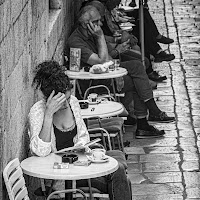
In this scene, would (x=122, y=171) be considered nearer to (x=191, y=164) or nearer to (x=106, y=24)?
(x=191, y=164)

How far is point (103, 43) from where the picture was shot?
10.1 meters

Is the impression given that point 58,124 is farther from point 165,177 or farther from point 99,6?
point 99,6

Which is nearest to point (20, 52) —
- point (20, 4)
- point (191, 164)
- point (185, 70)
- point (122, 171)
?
point (20, 4)

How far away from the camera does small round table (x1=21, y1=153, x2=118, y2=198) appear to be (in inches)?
225

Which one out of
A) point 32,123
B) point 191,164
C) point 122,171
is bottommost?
point 191,164

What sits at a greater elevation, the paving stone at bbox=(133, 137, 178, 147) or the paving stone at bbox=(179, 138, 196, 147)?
the paving stone at bbox=(179, 138, 196, 147)

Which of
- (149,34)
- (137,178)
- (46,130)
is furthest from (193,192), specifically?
(149,34)

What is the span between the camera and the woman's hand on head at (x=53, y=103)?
6316 millimetres

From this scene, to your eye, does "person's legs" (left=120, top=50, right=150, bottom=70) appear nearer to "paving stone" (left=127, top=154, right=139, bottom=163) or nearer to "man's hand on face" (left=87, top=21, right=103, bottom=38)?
"man's hand on face" (left=87, top=21, right=103, bottom=38)

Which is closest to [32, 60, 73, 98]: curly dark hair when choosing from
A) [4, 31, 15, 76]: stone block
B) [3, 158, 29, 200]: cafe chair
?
[4, 31, 15, 76]: stone block

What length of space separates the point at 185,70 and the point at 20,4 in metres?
7.49

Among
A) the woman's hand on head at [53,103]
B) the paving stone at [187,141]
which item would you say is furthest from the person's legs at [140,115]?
the woman's hand on head at [53,103]

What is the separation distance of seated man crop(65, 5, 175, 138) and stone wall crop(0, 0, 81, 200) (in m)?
1.56

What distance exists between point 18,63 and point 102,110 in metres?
2.25
